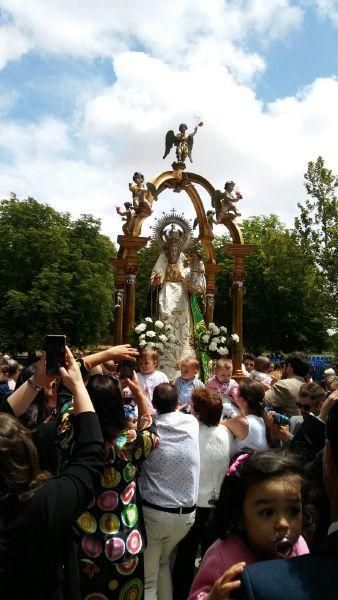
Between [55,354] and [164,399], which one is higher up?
[55,354]

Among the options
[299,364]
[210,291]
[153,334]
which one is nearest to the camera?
[299,364]

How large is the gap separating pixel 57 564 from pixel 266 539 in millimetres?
785

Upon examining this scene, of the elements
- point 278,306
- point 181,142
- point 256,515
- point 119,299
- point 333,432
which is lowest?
point 256,515

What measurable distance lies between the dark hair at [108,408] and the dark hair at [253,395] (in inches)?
76.5

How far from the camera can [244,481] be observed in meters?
2.23

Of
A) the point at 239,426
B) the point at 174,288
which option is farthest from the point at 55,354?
the point at 174,288

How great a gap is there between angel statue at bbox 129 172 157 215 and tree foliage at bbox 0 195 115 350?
16.7 meters

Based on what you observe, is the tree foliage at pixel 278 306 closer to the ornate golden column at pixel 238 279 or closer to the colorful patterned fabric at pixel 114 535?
the ornate golden column at pixel 238 279

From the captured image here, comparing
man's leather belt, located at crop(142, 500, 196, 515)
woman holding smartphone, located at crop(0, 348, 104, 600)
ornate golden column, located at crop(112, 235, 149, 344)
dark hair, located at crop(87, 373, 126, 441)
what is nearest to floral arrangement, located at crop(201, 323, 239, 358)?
ornate golden column, located at crop(112, 235, 149, 344)

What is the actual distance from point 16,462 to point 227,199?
1330 cm

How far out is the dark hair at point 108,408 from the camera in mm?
2943

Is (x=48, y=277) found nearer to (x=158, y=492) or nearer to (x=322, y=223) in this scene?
(x=322, y=223)

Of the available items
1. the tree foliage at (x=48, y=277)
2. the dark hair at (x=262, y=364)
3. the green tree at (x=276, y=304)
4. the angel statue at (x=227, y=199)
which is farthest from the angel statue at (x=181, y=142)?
the green tree at (x=276, y=304)

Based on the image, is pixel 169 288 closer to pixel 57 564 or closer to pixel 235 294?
pixel 235 294
